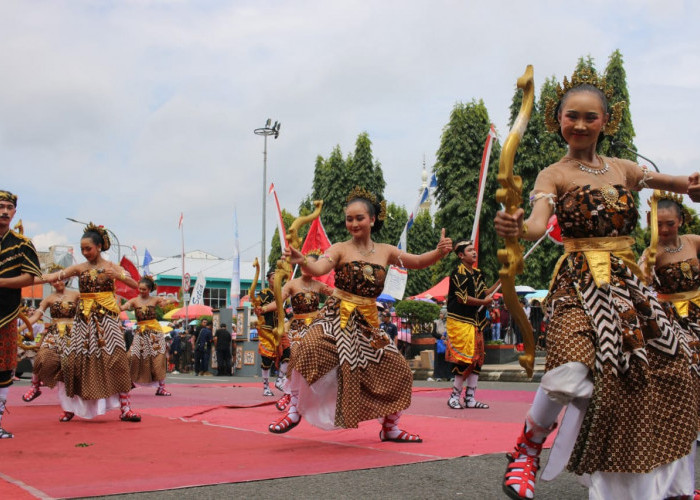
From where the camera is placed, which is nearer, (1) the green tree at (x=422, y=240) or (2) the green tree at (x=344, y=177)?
(2) the green tree at (x=344, y=177)

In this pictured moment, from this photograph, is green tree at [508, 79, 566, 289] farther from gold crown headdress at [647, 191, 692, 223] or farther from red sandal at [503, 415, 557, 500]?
red sandal at [503, 415, 557, 500]

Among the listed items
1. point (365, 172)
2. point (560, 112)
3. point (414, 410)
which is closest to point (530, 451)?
point (560, 112)

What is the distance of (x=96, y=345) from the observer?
898cm

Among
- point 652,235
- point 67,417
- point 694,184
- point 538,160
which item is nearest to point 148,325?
point 67,417

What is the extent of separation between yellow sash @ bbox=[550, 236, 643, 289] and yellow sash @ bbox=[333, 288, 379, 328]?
2805mm

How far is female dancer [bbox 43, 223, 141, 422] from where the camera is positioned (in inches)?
348

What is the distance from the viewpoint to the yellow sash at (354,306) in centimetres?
648

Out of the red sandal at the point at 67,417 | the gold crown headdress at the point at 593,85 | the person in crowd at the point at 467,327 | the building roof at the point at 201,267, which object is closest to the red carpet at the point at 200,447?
the red sandal at the point at 67,417

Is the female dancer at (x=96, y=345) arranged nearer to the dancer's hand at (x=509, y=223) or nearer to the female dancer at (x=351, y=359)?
the female dancer at (x=351, y=359)

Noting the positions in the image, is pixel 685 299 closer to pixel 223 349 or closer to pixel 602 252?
pixel 602 252

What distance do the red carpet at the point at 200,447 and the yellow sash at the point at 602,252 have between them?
2276 millimetres

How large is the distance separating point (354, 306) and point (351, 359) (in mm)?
431

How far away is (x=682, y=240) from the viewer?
6.27 m

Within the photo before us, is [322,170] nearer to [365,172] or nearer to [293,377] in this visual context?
[365,172]
